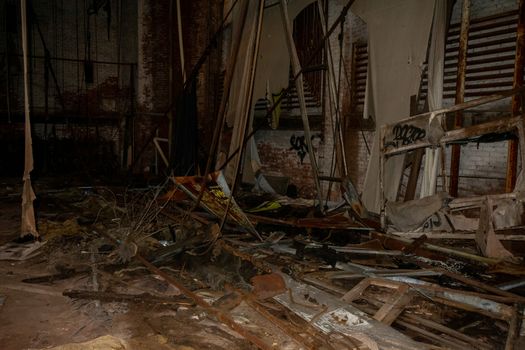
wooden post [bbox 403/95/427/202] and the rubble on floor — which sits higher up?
wooden post [bbox 403/95/427/202]

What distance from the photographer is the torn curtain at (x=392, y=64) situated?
19.8 feet

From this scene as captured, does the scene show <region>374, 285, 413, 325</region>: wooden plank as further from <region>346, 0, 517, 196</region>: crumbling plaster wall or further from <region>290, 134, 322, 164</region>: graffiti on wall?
<region>290, 134, 322, 164</region>: graffiti on wall

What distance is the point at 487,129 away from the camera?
454cm

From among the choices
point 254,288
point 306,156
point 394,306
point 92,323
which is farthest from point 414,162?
point 92,323

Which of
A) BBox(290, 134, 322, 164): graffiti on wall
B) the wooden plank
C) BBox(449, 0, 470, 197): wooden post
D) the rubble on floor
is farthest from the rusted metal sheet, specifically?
BBox(290, 134, 322, 164): graffiti on wall

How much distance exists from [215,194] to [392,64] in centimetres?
352

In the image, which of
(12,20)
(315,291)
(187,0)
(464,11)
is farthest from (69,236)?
(12,20)

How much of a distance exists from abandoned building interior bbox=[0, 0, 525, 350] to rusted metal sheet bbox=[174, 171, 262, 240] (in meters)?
0.03

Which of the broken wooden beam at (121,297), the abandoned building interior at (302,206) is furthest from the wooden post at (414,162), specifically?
the broken wooden beam at (121,297)

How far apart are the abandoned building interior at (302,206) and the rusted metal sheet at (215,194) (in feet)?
0.11

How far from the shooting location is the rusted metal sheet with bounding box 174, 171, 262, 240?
5.30 meters

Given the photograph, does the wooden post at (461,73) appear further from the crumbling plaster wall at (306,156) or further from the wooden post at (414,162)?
the crumbling plaster wall at (306,156)

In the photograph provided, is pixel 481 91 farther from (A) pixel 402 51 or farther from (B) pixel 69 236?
(B) pixel 69 236

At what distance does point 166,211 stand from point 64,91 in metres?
8.76
